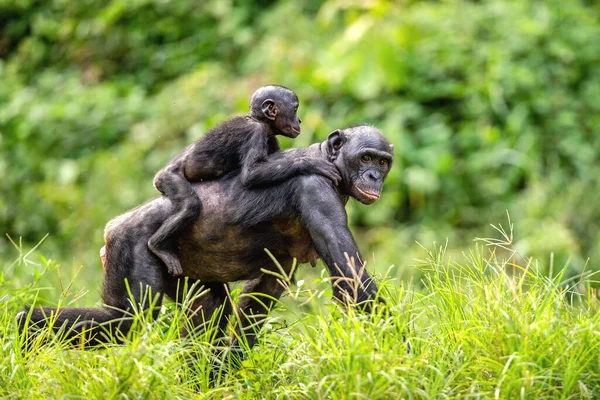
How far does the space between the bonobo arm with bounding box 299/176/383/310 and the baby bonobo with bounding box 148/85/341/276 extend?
15 centimetres

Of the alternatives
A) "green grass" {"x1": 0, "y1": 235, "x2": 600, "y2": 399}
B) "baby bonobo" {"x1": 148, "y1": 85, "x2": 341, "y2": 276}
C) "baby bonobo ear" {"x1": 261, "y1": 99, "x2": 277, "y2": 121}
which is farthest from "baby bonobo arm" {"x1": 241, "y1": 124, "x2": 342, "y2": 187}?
"green grass" {"x1": 0, "y1": 235, "x2": 600, "y2": 399}

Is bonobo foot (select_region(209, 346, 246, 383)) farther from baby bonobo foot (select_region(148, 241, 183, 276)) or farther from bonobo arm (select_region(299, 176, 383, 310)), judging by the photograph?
bonobo arm (select_region(299, 176, 383, 310))

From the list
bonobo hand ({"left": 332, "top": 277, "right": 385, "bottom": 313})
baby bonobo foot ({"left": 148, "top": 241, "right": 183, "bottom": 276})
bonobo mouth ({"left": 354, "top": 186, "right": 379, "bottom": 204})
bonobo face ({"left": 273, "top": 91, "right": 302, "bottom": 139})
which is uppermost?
bonobo face ({"left": 273, "top": 91, "right": 302, "bottom": 139})

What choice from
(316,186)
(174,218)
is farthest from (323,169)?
(174,218)

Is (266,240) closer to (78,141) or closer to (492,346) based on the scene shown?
(492,346)

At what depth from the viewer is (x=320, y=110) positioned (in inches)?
417

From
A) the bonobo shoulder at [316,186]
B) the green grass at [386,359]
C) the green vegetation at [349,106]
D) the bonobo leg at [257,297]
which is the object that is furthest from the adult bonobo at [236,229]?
the green vegetation at [349,106]

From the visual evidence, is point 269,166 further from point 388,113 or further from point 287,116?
point 388,113

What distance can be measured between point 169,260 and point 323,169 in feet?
3.23

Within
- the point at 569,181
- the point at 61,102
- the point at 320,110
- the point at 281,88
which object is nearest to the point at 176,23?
the point at 61,102

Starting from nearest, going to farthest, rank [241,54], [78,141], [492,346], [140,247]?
[492,346]
[140,247]
[78,141]
[241,54]

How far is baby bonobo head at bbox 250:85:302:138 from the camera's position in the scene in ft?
17.5

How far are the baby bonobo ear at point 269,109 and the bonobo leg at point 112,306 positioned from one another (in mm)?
1076

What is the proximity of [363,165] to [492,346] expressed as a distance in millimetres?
1344
